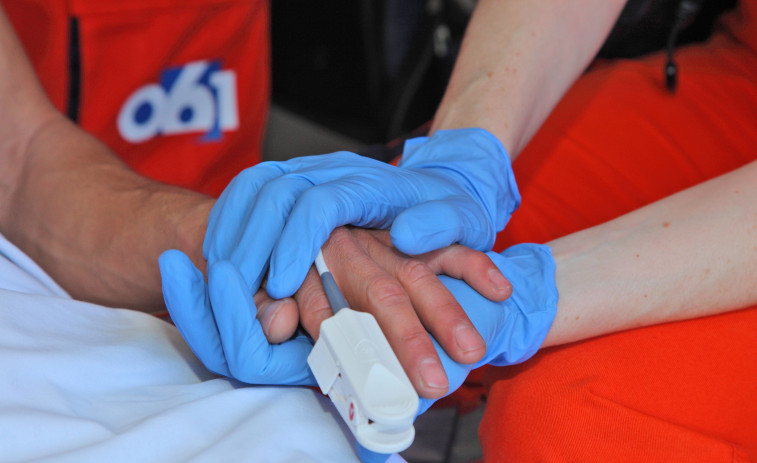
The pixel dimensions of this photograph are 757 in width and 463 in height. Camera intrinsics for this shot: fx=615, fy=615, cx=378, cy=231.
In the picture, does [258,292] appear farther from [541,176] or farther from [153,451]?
[541,176]

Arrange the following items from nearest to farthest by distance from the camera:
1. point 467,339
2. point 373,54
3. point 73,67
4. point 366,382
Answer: point 366,382, point 467,339, point 73,67, point 373,54

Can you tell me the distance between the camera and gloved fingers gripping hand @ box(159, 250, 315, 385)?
25.1 inches

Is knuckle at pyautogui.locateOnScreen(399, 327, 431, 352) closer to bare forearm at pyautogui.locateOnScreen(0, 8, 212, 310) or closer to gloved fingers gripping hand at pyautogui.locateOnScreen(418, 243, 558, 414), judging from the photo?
gloved fingers gripping hand at pyautogui.locateOnScreen(418, 243, 558, 414)

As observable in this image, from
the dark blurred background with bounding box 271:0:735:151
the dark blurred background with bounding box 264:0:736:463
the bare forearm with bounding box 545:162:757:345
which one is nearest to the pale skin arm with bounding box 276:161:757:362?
the bare forearm with bounding box 545:162:757:345

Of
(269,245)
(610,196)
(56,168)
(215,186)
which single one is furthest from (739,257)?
(215,186)

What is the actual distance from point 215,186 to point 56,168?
0.63m

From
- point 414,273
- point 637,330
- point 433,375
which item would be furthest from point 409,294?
point 637,330

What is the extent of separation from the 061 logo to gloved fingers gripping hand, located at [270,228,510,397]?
2.94 feet

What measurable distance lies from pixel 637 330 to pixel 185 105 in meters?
1.18

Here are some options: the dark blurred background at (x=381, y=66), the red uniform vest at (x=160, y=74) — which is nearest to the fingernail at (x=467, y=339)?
the dark blurred background at (x=381, y=66)

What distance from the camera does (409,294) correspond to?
70cm

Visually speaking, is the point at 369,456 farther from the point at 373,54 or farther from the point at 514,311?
the point at 373,54

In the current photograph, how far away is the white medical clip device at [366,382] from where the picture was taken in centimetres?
52

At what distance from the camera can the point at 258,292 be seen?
74 cm
